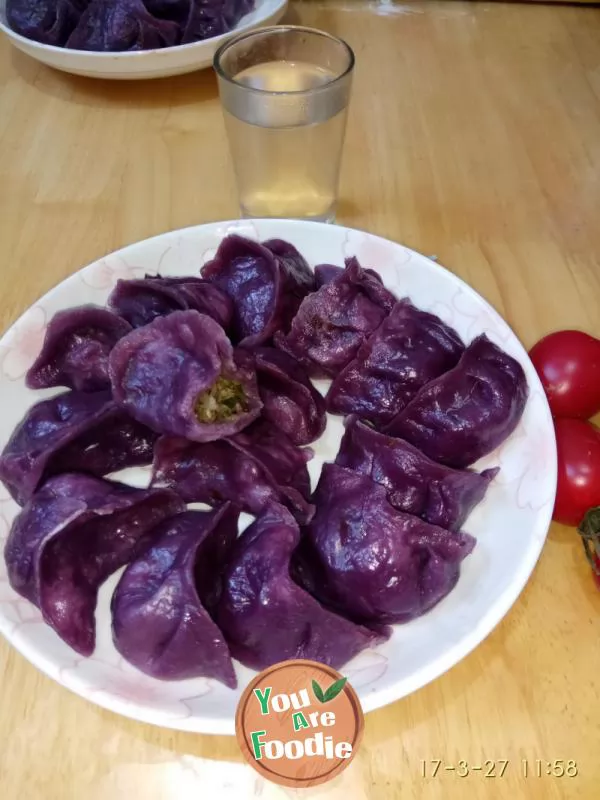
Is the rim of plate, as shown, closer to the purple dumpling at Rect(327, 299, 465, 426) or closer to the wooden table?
the wooden table

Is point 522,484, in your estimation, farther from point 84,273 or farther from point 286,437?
point 84,273

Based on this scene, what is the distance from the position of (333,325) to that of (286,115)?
70 centimetres

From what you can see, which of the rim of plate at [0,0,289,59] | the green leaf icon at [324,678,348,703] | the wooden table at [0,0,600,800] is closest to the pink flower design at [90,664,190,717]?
the wooden table at [0,0,600,800]

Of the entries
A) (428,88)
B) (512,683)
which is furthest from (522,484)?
(428,88)

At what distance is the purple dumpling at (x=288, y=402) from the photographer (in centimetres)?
163

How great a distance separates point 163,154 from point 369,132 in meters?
0.82

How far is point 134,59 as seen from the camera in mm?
2500

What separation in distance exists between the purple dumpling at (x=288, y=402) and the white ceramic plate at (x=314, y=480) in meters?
0.06

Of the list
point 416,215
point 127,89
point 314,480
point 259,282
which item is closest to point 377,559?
point 314,480

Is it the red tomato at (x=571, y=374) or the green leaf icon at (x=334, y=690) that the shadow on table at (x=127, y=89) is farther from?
the green leaf icon at (x=334, y=690)

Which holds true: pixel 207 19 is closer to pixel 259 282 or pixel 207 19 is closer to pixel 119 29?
pixel 119 29

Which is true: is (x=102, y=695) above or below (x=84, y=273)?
below

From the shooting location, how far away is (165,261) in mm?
1942
